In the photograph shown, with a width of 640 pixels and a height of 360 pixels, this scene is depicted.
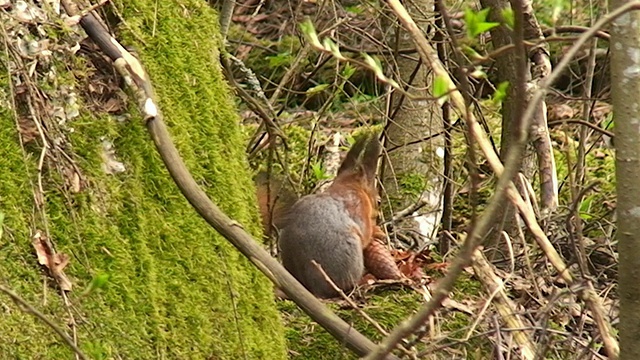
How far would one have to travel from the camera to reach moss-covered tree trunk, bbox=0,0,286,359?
2.93 m

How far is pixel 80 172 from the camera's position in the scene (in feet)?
10.4

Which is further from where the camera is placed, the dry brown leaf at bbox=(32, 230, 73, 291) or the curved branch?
the curved branch

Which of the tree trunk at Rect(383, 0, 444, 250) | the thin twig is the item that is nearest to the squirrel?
the tree trunk at Rect(383, 0, 444, 250)

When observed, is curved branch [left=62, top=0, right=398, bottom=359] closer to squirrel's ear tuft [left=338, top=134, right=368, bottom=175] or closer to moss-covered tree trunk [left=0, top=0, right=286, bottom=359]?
moss-covered tree trunk [left=0, top=0, right=286, bottom=359]

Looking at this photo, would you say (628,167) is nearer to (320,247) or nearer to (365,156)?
(320,247)

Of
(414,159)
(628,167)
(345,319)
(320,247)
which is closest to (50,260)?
(628,167)

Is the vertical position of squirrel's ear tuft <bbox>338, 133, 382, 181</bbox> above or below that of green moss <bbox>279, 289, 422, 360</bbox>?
above

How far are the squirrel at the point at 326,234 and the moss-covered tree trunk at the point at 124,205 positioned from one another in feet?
4.54

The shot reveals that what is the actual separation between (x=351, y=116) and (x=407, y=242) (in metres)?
2.87

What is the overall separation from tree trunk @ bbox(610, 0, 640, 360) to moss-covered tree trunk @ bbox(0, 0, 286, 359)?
3.86 ft

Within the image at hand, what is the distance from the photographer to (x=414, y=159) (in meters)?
6.60

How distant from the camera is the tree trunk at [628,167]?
9.30 feet

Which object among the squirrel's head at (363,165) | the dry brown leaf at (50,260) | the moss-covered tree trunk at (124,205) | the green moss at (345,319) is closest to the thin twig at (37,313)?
the moss-covered tree trunk at (124,205)

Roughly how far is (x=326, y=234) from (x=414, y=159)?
4.45ft
